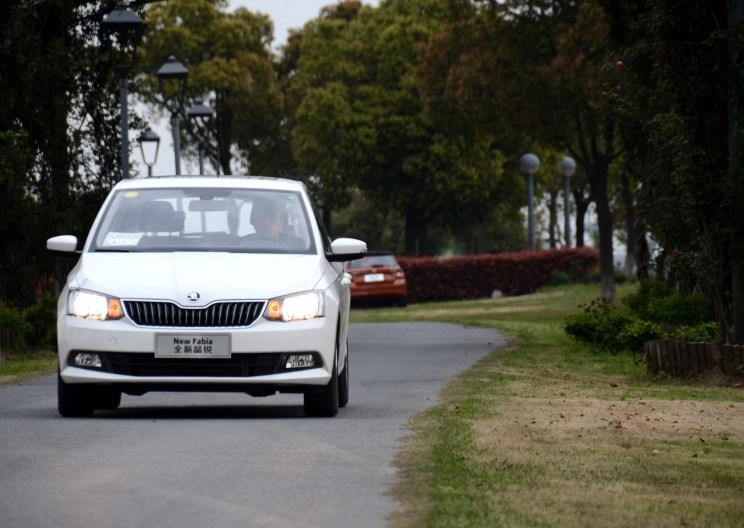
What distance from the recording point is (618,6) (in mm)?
22625

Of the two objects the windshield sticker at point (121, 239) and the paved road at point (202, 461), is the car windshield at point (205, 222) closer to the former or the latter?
the windshield sticker at point (121, 239)

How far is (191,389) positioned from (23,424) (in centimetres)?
120

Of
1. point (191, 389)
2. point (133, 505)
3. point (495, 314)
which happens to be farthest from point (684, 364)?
point (495, 314)

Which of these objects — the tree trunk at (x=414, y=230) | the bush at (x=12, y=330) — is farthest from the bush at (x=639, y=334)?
the tree trunk at (x=414, y=230)

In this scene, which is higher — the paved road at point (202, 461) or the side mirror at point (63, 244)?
the side mirror at point (63, 244)

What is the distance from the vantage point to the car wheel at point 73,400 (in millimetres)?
13625

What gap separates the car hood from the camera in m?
13.2

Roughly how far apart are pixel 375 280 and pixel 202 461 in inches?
1691

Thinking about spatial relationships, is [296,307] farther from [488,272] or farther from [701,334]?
[488,272]

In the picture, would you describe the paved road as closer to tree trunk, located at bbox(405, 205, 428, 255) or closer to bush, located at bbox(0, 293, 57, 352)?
bush, located at bbox(0, 293, 57, 352)

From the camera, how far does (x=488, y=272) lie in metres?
64.4

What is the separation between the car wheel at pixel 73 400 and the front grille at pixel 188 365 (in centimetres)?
49

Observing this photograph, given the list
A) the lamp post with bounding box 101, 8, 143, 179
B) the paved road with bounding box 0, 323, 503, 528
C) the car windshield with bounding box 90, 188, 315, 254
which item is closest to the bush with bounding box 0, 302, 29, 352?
the lamp post with bounding box 101, 8, 143, 179

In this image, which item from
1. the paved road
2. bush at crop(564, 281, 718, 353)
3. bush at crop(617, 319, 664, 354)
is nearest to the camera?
the paved road
